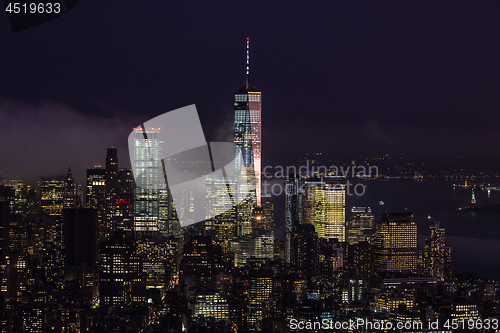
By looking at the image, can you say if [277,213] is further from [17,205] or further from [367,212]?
[17,205]

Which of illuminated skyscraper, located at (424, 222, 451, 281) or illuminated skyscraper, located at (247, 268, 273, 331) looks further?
illuminated skyscraper, located at (424, 222, 451, 281)

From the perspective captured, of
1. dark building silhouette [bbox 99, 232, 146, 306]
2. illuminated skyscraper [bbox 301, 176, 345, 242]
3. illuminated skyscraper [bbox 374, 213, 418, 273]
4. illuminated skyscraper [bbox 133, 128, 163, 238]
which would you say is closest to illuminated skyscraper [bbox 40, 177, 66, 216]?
illuminated skyscraper [bbox 133, 128, 163, 238]

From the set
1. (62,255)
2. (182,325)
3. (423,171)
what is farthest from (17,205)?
(423,171)

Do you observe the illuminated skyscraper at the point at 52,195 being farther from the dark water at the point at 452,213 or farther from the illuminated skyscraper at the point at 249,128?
the dark water at the point at 452,213

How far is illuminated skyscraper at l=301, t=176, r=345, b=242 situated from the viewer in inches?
946

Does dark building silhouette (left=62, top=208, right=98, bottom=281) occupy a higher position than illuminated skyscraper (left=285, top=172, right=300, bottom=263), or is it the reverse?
illuminated skyscraper (left=285, top=172, right=300, bottom=263)

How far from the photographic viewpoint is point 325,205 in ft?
84.9

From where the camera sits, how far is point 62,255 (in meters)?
17.4

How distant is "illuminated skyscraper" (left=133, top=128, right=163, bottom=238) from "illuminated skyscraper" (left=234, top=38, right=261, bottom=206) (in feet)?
13.0

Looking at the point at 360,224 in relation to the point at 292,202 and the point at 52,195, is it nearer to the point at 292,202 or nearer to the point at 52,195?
the point at 292,202

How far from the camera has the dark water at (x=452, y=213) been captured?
1919cm

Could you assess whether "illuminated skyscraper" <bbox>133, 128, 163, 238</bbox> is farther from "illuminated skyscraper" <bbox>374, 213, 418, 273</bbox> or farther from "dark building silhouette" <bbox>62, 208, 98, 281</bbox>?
"illuminated skyscraper" <bbox>374, 213, 418, 273</bbox>

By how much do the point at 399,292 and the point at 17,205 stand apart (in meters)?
11.5

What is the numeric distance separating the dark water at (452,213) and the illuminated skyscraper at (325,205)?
0.54 m
